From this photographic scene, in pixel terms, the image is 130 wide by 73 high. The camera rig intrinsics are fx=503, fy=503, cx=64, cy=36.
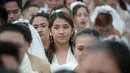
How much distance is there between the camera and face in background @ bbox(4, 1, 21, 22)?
6.54 m

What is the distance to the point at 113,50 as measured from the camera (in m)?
2.30

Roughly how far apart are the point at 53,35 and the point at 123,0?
4459mm

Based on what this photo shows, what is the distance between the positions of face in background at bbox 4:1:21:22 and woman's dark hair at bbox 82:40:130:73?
13.8ft

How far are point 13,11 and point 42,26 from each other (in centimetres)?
46

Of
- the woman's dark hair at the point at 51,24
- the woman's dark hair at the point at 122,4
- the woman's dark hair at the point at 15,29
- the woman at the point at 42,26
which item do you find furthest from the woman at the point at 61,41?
the woman's dark hair at the point at 122,4

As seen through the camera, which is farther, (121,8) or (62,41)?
(121,8)

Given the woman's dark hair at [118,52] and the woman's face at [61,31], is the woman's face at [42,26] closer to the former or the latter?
the woman's face at [61,31]

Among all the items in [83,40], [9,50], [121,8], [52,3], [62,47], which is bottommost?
[121,8]

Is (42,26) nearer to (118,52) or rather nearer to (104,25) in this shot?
(104,25)

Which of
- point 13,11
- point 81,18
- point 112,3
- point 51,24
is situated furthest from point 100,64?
point 112,3

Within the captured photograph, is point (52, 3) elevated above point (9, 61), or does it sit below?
below

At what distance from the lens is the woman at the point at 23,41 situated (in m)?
3.90

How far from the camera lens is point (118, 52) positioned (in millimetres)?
2289

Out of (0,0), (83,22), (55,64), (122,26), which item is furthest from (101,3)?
(55,64)
